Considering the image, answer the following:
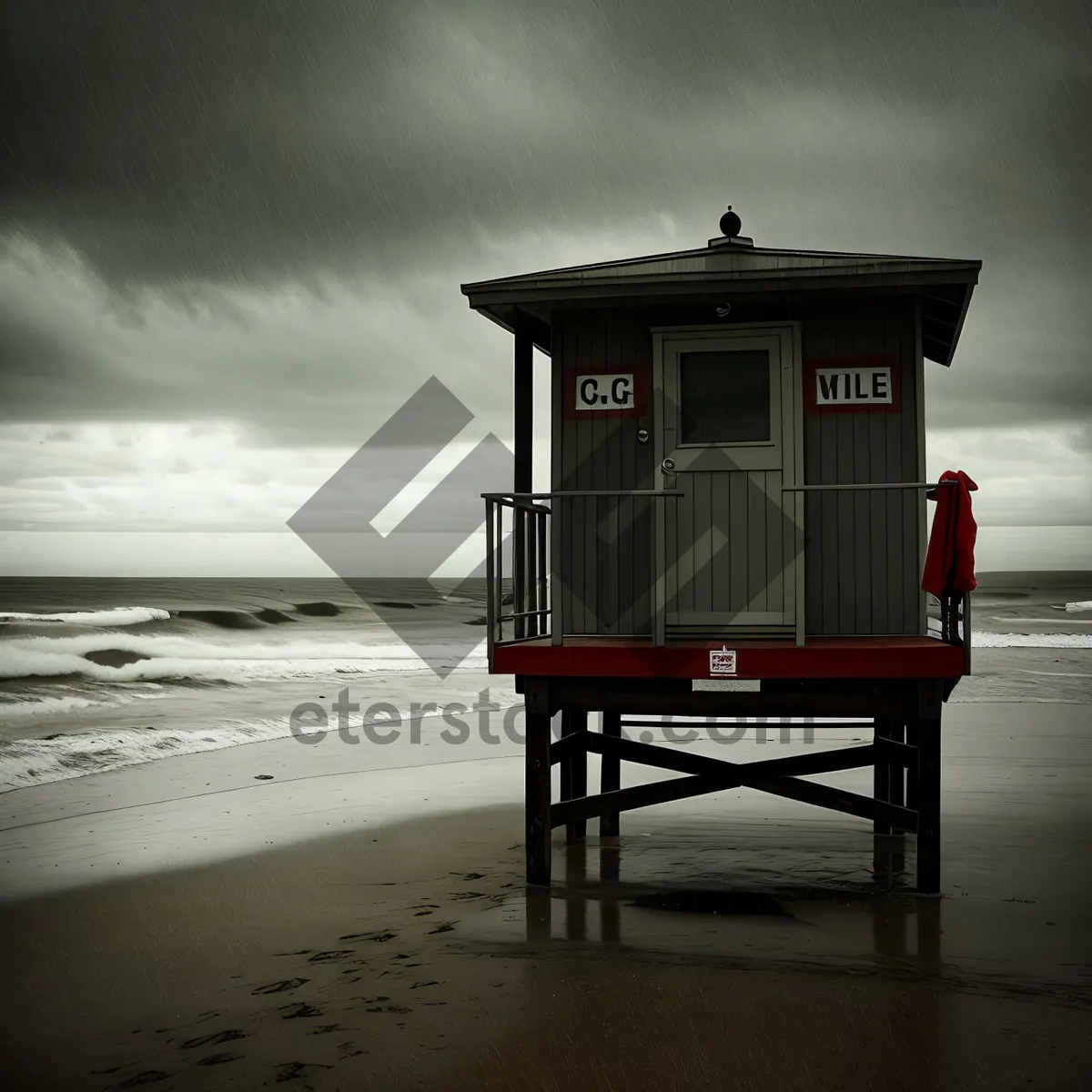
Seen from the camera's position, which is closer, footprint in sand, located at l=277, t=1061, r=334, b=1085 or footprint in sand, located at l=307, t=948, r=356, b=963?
footprint in sand, located at l=277, t=1061, r=334, b=1085

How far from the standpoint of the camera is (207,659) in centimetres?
3138

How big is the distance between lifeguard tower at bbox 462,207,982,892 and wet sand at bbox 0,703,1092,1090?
807mm

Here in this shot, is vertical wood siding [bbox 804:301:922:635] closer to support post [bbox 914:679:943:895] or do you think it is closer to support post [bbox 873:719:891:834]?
support post [bbox 914:679:943:895]

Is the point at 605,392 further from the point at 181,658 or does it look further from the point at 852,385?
the point at 181,658

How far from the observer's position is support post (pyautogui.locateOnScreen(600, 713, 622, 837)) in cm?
967

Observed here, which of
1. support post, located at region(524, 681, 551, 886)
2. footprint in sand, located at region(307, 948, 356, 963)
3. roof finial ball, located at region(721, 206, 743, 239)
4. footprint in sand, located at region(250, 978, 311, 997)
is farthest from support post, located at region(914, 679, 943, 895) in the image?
footprint in sand, located at region(250, 978, 311, 997)

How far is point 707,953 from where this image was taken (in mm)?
6199

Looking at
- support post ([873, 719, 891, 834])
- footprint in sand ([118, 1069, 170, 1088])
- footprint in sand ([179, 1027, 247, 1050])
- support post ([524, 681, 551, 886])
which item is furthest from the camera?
support post ([873, 719, 891, 834])

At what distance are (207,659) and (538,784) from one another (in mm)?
25685

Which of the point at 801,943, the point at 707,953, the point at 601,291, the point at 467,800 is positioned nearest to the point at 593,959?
the point at 707,953

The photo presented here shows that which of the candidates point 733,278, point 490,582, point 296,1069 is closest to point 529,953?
point 296,1069

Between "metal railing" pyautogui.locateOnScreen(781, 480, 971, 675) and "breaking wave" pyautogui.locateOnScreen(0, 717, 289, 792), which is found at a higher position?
"metal railing" pyautogui.locateOnScreen(781, 480, 971, 675)

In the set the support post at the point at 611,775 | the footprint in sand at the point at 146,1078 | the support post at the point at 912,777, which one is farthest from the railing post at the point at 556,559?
the footprint in sand at the point at 146,1078

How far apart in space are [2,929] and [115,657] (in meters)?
24.7
